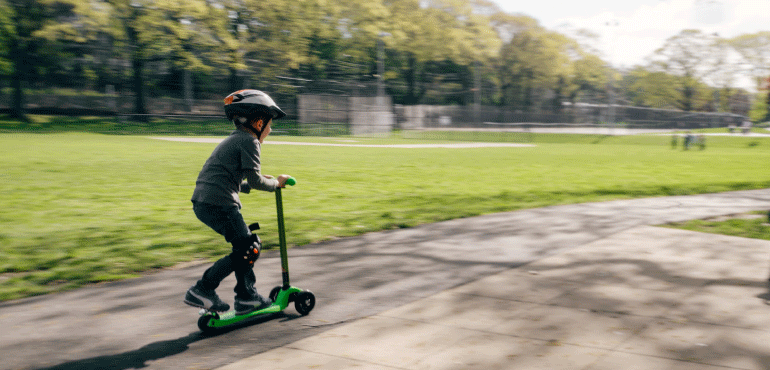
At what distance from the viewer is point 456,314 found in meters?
4.20

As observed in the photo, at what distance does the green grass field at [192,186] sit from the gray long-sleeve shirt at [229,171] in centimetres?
198

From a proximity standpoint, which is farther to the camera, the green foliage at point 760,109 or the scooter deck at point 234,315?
the green foliage at point 760,109

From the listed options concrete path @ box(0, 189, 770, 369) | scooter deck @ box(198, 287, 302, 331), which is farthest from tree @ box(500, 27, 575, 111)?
scooter deck @ box(198, 287, 302, 331)

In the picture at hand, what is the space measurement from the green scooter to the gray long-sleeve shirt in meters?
0.25

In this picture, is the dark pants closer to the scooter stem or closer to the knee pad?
the knee pad

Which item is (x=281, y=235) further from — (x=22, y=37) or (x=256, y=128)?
(x=22, y=37)

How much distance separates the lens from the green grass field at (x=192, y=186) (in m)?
6.07

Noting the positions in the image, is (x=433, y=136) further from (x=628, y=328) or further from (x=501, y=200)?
(x=628, y=328)

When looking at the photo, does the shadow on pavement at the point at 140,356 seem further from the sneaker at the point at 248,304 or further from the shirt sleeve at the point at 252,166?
the shirt sleeve at the point at 252,166

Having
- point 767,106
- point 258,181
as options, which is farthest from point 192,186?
point 767,106

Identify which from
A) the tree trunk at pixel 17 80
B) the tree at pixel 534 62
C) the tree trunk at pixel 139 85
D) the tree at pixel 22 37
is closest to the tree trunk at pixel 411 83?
the tree at pixel 534 62

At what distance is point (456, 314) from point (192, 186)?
333 inches

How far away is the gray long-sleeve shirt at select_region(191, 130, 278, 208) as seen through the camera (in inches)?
147

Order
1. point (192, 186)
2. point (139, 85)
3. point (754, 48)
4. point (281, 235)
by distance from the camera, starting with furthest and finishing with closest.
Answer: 1. point (754, 48)
2. point (139, 85)
3. point (192, 186)
4. point (281, 235)
